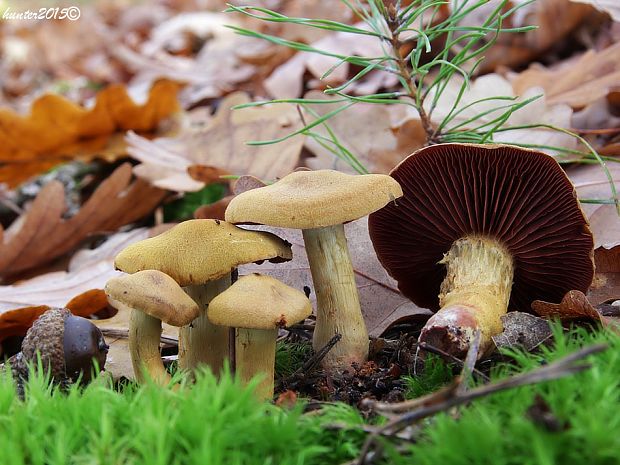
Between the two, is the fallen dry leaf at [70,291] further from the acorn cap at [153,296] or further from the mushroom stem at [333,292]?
the mushroom stem at [333,292]

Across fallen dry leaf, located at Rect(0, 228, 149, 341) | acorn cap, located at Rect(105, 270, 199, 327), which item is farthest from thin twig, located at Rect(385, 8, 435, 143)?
fallen dry leaf, located at Rect(0, 228, 149, 341)

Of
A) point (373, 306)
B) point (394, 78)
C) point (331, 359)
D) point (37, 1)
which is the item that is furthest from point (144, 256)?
point (37, 1)

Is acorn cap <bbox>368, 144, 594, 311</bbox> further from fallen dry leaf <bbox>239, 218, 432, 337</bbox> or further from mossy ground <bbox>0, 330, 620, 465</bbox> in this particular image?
mossy ground <bbox>0, 330, 620, 465</bbox>

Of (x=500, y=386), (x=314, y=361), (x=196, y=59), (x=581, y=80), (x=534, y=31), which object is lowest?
(x=314, y=361)

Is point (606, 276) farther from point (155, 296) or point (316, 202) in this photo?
point (155, 296)

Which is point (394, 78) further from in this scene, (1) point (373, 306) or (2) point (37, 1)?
(2) point (37, 1)

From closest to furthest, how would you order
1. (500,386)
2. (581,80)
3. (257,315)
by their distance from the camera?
1. (500,386)
2. (257,315)
3. (581,80)

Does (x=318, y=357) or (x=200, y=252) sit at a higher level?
(x=200, y=252)

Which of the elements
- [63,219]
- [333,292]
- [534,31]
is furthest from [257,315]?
[534,31]

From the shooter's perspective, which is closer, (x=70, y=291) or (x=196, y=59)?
(x=70, y=291)
